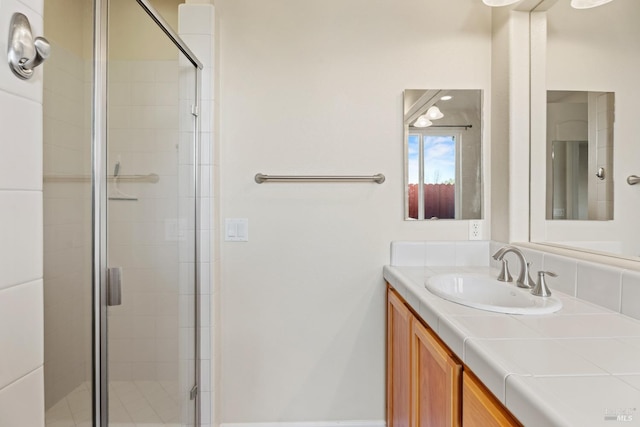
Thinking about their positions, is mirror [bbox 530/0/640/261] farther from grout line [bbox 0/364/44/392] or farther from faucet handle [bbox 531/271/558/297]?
grout line [bbox 0/364/44/392]

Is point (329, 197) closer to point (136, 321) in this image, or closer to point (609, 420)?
point (136, 321)

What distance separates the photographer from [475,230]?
1.94 metres

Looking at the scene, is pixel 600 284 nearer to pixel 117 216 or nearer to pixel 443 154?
pixel 443 154

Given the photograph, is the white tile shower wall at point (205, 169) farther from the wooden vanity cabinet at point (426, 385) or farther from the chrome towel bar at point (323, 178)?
the wooden vanity cabinet at point (426, 385)

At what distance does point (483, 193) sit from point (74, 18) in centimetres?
188

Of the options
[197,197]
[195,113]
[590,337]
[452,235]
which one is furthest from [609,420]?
[195,113]

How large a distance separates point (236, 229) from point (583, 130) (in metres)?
1.67

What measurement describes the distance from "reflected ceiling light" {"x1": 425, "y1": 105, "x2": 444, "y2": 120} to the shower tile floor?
69.3 inches

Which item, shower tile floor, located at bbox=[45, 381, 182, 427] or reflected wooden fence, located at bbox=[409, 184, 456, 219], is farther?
reflected wooden fence, located at bbox=[409, 184, 456, 219]

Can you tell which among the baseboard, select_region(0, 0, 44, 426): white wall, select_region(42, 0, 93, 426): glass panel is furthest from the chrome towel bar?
the baseboard

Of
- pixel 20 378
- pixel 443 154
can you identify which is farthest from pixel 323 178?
pixel 20 378

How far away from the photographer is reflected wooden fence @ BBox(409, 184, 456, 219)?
75.1 inches

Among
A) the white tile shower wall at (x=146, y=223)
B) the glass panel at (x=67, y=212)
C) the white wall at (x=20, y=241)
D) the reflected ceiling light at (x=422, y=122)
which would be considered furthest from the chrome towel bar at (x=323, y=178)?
the white wall at (x=20, y=241)

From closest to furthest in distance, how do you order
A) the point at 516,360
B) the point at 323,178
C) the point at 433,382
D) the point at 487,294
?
the point at 516,360
the point at 433,382
the point at 487,294
the point at 323,178
